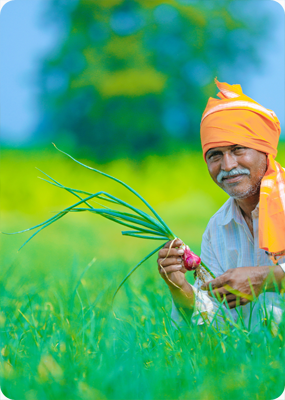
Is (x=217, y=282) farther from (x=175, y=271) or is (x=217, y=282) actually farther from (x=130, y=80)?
(x=130, y=80)

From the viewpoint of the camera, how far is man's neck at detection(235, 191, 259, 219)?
212 cm

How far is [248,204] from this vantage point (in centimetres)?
215

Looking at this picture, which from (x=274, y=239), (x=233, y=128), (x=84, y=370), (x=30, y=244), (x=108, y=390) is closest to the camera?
(x=108, y=390)

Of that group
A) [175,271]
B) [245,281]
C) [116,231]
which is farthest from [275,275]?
[116,231]

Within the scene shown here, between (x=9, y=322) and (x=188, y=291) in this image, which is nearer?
(x=188, y=291)

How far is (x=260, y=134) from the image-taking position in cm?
206

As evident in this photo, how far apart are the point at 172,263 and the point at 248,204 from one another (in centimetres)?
62

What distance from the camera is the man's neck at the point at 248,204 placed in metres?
2.12

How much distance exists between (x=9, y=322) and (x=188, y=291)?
3.31ft

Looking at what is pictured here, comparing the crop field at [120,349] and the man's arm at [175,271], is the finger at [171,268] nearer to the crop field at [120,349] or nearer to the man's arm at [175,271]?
the man's arm at [175,271]

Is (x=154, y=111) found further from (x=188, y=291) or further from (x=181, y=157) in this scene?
(x=188, y=291)

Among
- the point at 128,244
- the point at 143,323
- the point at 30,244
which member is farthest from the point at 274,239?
the point at 128,244

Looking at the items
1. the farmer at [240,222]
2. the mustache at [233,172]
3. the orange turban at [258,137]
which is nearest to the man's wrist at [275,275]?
the farmer at [240,222]

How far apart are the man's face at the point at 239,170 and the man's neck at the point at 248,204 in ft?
0.26
